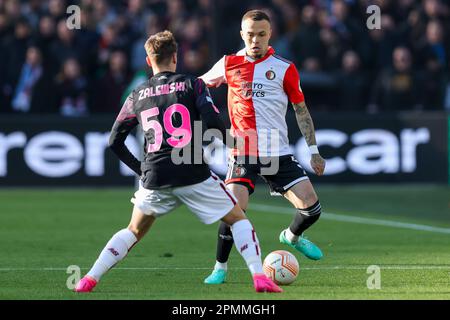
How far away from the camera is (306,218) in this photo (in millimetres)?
9539

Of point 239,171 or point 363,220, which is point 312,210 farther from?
point 363,220

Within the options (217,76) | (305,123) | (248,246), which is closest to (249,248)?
(248,246)

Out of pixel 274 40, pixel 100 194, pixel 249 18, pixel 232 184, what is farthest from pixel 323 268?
pixel 274 40

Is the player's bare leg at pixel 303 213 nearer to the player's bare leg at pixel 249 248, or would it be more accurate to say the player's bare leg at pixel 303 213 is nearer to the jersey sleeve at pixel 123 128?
the player's bare leg at pixel 249 248

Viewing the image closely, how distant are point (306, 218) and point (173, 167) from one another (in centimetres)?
190

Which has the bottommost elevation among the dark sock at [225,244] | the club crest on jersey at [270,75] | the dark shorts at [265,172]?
the dark sock at [225,244]

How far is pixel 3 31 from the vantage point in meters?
19.5

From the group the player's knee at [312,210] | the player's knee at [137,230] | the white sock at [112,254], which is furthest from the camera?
the player's knee at [312,210]

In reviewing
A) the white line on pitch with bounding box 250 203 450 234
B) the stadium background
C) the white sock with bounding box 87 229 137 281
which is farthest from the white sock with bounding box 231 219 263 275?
the stadium background

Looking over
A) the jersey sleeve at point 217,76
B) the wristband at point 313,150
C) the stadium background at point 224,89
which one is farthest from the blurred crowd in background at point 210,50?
the wristband at point 313,150

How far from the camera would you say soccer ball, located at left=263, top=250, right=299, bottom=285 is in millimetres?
8758

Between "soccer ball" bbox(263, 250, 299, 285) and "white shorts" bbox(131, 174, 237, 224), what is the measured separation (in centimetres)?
90

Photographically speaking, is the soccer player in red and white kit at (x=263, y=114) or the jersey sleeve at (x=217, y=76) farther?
the jersey sleeve at (x=217, y=76)

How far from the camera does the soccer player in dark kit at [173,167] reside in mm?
8031
